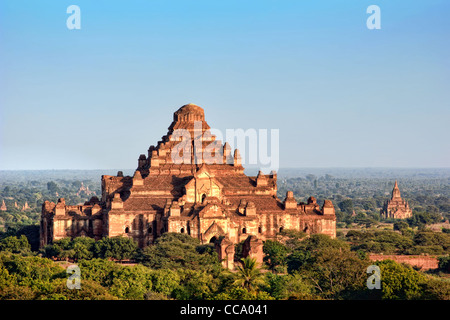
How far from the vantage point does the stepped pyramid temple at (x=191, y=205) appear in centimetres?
8988

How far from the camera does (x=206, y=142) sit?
335 ft

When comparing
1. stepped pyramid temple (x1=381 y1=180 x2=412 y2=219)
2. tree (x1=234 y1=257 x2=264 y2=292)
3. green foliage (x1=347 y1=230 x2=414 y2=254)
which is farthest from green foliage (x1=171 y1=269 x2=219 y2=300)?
stepped pyramid temple (x1=381 y1=180 x2=412 y2=219)

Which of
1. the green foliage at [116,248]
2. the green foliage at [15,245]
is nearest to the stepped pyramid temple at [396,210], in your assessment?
the green foliage at [15,245]

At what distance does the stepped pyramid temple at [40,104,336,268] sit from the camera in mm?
89875

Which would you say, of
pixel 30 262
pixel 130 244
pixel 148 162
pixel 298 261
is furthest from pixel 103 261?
pixel 148 162

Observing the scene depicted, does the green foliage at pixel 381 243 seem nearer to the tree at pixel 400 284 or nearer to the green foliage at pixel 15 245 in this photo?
the tree at pixel 400 284

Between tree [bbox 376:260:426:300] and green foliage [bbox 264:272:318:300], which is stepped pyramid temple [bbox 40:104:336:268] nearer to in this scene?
green foliage [bbox 264:272:318:300]

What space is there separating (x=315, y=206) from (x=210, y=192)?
13750 millimetres

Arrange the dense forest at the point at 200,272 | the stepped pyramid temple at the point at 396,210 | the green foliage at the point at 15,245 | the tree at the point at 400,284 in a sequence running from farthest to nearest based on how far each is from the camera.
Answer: the stepped pyramid temple at the point at 396,210
the green foliage at the point at 15,245
the tree at the point at 400,284
the dense forest at the point at 200,272

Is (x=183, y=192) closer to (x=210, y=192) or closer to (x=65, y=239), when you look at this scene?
(x=210, y=192)

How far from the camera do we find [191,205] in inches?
3622

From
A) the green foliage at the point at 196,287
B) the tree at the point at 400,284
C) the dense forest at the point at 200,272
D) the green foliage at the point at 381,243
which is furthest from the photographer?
the green foliage at the point at 381,243

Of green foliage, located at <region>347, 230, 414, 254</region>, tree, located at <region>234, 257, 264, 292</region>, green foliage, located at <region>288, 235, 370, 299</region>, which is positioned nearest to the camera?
tree, located at <region>234, 257, 264, 292</region>

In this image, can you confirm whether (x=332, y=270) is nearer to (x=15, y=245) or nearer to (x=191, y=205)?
(x=191, y=205)
